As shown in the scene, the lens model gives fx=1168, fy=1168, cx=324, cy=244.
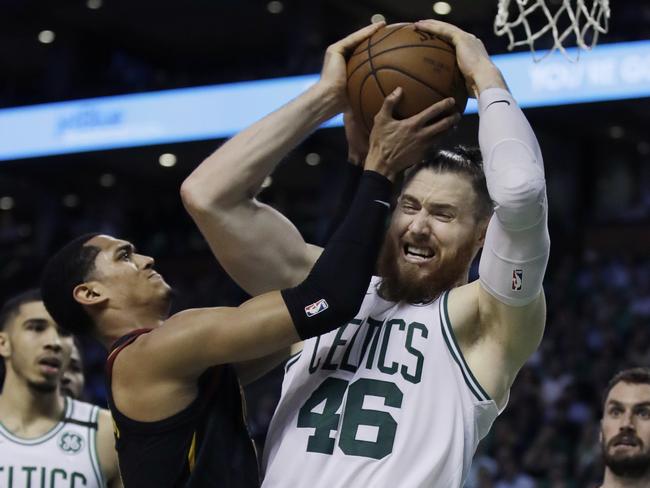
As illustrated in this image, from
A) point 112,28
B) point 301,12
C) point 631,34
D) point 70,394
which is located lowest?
point 70,394

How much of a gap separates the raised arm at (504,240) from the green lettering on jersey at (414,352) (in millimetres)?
79

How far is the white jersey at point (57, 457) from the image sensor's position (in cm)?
470

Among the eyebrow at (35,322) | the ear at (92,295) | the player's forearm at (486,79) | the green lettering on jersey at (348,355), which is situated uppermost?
the eyebrow at (35,322)

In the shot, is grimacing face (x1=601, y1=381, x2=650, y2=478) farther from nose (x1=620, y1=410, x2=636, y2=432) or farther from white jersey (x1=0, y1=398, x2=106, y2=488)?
white jersey (x1=0, y1=398, x2=106, y2=488)

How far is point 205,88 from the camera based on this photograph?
14.4m

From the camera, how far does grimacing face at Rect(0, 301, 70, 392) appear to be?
4.83 m

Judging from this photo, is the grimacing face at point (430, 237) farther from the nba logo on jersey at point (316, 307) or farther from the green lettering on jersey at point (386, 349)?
the nba logo on jersey at point (316, 307)

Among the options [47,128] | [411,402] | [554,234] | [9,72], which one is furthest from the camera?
[9,72]

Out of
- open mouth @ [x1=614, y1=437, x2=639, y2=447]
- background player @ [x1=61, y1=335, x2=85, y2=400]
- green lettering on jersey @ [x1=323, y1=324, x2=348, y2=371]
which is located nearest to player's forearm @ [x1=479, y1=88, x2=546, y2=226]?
green lettering on jersey @ [x1=323, y1=324, x2=348, y2=371]

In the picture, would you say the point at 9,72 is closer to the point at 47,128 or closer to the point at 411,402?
the point at 47,128

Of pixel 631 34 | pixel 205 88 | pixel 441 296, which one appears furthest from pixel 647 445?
pixel 205 88

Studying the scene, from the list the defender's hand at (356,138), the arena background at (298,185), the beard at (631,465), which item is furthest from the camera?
the arena background at (298,185)

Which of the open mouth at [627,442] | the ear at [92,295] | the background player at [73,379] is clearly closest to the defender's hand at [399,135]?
the ear at [92,295]

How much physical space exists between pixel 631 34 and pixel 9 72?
11.6 m
